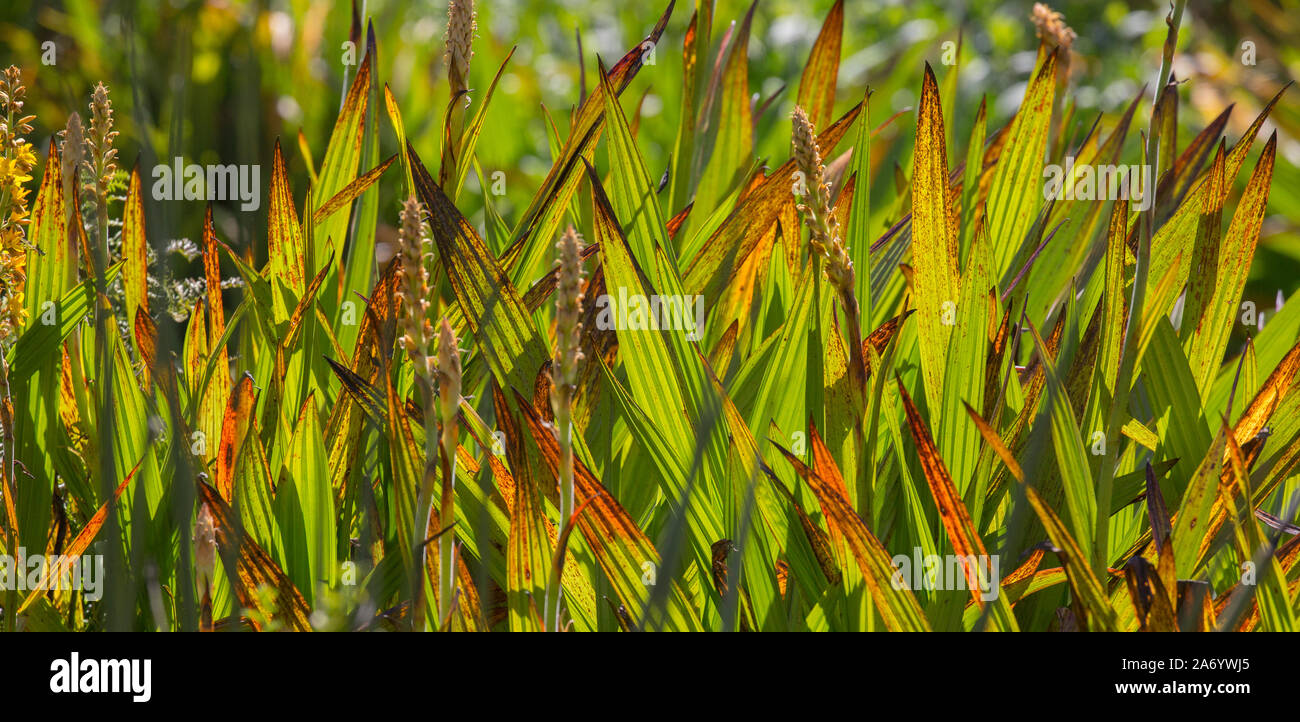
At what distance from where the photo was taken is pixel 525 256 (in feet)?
3.57

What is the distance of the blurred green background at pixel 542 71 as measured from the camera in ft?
10.2

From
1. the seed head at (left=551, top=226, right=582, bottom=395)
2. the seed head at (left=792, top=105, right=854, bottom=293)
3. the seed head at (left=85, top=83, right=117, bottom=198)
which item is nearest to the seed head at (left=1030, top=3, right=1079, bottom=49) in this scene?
the seed head at (left=792, top=105, right=854, bottom=293)

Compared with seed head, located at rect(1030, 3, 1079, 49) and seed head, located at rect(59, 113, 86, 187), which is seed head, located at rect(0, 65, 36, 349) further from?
seed head, located at rect(1030, 3, 1079, 49)

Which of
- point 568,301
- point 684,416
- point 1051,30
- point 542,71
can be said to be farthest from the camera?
point 542,71

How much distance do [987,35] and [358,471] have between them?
435 centimetres

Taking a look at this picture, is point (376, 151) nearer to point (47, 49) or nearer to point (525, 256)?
point (525, 256)

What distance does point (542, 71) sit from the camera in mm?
4121

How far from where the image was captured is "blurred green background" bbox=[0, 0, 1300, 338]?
10.2 ft

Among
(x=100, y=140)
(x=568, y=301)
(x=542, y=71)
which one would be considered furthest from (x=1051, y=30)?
(x=542, y=71)

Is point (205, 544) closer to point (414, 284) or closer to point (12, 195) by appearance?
point (414, 284)

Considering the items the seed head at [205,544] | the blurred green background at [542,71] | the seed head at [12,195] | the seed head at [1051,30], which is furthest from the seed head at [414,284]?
the blurred green background at [542,71]

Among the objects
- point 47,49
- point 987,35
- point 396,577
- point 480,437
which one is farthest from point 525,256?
point 987,35

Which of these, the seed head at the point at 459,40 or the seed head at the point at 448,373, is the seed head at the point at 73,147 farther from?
the seed head at the point at 448,373
